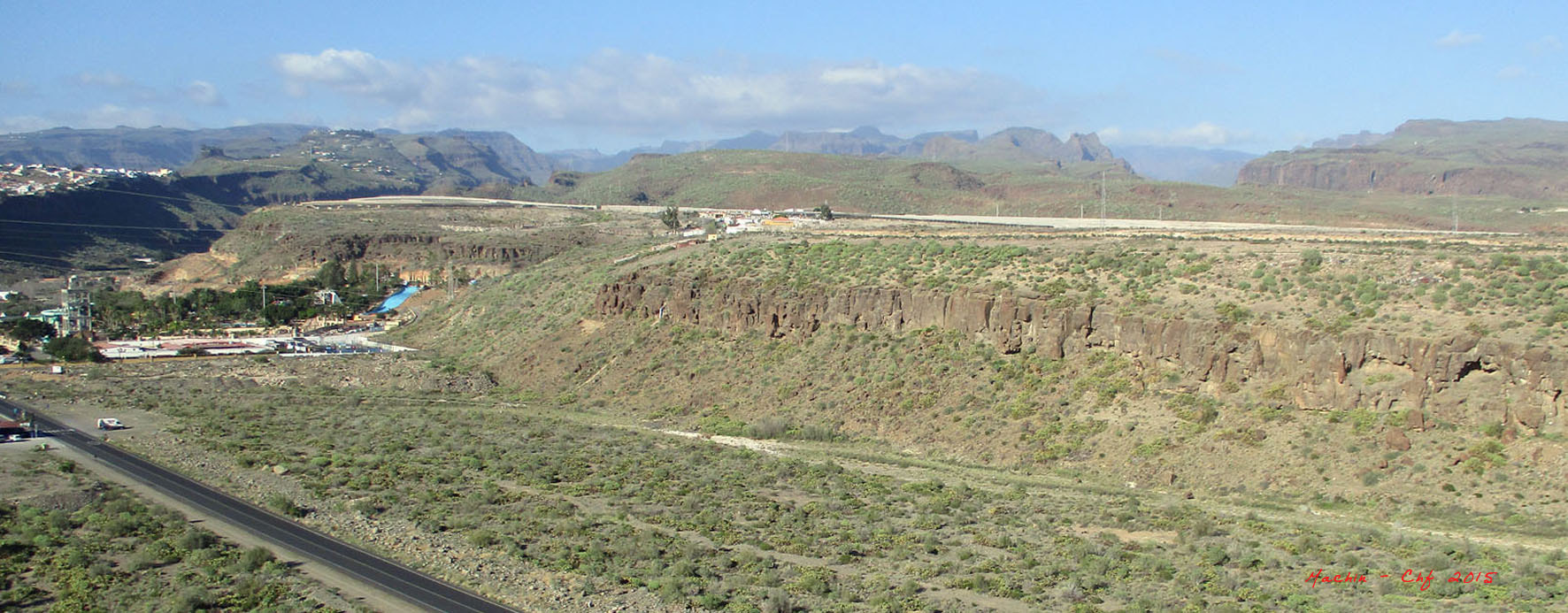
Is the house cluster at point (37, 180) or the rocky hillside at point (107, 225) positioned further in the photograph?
the house cluster at point (37, 180)

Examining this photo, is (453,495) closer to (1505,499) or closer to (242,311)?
(1505,499)

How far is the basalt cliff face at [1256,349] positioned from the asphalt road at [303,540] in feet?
78.0

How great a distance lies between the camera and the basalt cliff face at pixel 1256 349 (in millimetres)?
29047

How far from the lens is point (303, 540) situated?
26125 mm

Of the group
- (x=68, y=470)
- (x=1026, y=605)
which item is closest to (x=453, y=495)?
(x=68, y=470)

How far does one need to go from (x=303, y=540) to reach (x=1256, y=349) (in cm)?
2761

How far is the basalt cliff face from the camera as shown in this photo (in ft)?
95.3

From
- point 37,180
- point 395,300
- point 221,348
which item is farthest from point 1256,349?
point 37,180

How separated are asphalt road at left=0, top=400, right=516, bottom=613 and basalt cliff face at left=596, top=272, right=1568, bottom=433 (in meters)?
23.8

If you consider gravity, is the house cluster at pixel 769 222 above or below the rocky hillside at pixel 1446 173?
below
